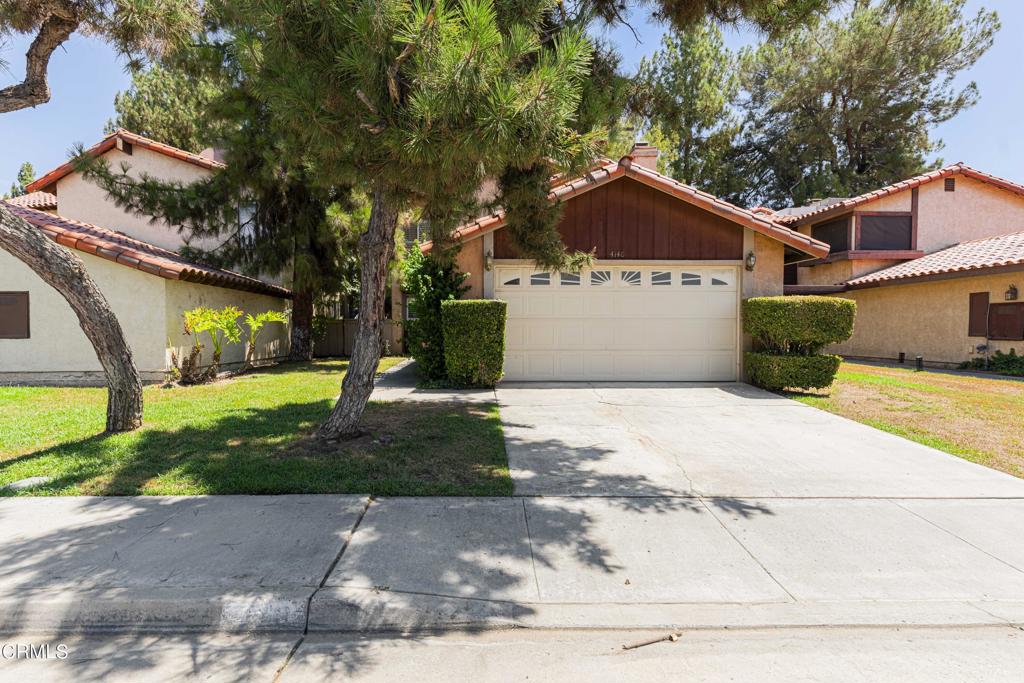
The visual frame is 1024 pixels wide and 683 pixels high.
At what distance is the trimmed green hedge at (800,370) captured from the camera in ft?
30.0

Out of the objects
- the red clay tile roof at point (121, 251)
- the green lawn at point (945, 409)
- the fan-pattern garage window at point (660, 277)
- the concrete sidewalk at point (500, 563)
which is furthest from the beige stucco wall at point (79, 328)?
the green lawn at point (945, 409)

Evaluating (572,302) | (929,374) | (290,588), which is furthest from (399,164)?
(929,374)

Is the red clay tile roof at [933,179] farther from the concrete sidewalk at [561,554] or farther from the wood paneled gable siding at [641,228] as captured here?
the concrete sidewalk at [561,554]

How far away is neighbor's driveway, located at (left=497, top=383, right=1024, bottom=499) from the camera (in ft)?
15.5

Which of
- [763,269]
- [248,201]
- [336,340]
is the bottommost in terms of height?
[336,340]

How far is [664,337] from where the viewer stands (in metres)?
10.7

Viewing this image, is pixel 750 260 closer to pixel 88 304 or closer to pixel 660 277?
pixel 660 277

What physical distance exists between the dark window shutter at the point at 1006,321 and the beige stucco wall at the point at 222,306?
19.8 metres

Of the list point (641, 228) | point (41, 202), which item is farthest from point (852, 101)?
point (41, 202)

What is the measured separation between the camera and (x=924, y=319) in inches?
607

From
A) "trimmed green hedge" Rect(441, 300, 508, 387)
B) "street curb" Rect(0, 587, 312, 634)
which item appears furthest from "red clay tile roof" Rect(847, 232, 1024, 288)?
"street curb" Rect(0, 587, 312, 634)

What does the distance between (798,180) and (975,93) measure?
25.0ft

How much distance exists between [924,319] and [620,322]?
11.3 meters

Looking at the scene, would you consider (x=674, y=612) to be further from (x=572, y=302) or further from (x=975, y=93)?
(x=975, y=93)
